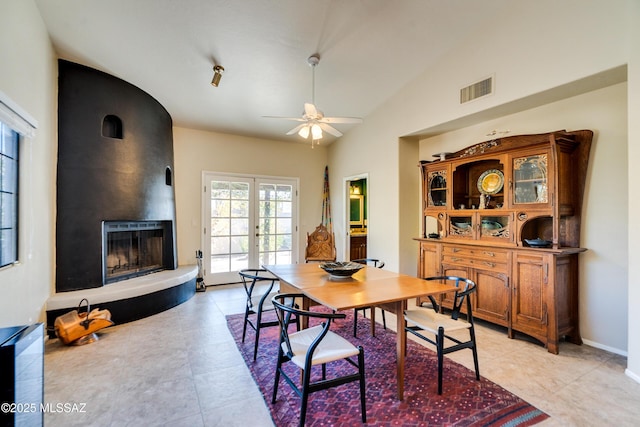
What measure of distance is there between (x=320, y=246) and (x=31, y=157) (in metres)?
4.13

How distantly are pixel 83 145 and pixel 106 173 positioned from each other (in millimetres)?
382

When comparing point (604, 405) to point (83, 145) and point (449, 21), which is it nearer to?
Result: point (449, 21)

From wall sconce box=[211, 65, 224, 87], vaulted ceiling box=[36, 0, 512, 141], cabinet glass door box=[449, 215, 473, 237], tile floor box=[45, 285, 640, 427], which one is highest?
vaulted ceiling box=[36, 0, 512, 141]

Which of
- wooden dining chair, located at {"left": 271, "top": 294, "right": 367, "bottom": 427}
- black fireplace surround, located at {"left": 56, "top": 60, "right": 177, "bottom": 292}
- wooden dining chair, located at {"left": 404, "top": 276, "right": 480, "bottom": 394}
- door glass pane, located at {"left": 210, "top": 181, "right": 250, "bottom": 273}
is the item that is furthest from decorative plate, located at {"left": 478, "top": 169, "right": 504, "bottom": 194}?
black fireplace surround, located at {"left": 56, "top": 60, "right": 177, "bottom": 292}

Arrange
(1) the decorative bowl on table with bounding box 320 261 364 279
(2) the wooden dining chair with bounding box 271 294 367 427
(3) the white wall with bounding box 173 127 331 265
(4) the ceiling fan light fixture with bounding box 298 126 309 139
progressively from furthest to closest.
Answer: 1. (3) the white wall with bounding box 173 127 331 265
2. (4) the ceiling fan light fixture with bounding box 298 126 309 139
3. (1) the decorative bowl on table with bounding box 320 261 364 279
4. (2) the wooden dining chair with bounding box 271 294 367 427

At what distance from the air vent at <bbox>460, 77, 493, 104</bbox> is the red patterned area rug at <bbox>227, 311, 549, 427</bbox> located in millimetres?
2915

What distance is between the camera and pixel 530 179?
119 inches

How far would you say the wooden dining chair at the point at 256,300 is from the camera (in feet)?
8.52

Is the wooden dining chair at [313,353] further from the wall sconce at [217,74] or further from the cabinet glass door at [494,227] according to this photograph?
the wall sconce at [217,74]

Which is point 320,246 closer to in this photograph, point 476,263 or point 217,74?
point 476,263

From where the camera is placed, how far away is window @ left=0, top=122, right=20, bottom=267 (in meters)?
2.38

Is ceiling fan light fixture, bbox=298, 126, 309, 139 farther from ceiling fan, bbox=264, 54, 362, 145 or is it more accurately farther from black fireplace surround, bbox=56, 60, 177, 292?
black fireplace surround, bbox=56, 60, 177, 292

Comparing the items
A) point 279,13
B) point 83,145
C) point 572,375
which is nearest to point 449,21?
point 279,13

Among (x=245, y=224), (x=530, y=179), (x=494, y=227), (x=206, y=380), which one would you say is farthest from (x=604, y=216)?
(x=245, y=224)
